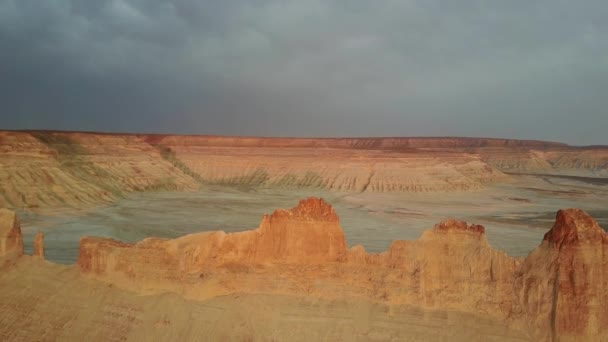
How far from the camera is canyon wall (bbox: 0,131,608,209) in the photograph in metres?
56.3

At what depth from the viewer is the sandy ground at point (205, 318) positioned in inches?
458

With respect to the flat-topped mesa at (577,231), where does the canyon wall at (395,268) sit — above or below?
below

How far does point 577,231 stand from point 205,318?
335 inches

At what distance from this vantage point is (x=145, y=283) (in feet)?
44.4

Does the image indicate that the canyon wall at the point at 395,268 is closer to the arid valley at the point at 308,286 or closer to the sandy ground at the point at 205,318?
the arid valley at the point at 308,286

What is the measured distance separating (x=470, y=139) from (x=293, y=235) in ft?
568

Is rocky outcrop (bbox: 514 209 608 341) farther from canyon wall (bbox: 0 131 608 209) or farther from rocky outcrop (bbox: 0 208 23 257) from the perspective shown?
canyon wall (bbox: 0 131 608 209)

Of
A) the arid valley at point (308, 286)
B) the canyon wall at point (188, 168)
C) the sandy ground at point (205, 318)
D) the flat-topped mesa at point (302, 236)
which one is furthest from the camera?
the canyon wall at point (188, 168)

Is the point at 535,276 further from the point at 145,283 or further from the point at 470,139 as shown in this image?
the point at 470,139

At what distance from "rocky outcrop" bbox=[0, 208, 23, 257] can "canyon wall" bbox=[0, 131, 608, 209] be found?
37.0 metres

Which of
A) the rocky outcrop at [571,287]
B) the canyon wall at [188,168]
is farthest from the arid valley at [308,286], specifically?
the canyon wall at [188,168]

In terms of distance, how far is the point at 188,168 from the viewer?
307 ft

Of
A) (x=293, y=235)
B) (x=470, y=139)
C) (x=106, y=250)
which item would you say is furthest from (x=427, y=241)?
(x=470, y=139)

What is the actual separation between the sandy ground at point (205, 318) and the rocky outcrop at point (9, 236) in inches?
55.0
